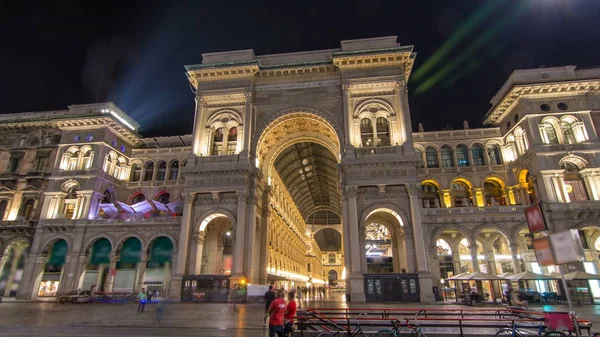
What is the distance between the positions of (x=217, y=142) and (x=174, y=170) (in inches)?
459

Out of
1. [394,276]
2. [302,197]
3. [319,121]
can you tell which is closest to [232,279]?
[394,276]

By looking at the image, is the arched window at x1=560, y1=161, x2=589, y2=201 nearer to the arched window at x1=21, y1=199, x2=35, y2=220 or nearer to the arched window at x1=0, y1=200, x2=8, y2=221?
the arched window at x1=21, y1=199, x2=35, y2=220

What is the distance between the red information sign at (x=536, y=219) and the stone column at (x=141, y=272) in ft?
112

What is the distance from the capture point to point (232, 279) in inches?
1089

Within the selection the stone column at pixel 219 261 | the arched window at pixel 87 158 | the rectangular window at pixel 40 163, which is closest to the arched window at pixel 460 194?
the stone column at pixel 219 261

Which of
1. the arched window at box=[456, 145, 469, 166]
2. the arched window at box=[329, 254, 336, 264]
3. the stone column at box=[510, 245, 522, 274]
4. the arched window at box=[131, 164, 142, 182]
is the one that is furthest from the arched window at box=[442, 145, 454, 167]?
the arched window at box=[329, 254, 336, 264]

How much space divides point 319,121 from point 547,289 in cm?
2552

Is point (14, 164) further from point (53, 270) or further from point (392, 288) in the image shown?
point (392, 288)

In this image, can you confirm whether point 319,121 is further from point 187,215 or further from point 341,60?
point 187,215

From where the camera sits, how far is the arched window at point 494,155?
38119mm

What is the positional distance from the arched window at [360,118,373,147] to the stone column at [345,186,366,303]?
551 cm

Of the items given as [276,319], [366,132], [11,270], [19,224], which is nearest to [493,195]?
[366,132]

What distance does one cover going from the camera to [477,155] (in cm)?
3903

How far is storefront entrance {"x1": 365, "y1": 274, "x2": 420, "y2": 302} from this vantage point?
25828mm
